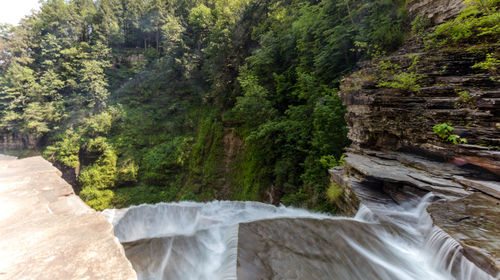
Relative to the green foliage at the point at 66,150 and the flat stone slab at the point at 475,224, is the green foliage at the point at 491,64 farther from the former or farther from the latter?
the green foliage at the point at 66,150

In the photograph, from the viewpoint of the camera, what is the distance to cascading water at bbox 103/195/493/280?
6.38 feet

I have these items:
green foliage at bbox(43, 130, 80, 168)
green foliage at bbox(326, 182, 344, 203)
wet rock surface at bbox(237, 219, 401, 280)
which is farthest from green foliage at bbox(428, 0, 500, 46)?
green foliage at bbox(43, 130, 80, 168)

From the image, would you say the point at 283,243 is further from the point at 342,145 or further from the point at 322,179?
the point at 342,145

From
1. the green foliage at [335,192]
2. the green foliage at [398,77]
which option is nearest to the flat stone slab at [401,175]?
the green foliage at [335,192]

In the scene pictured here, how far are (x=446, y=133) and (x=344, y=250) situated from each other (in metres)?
3.14

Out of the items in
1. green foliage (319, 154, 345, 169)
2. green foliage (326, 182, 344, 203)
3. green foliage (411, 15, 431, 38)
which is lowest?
green foliage (326, 182, 344, 203)

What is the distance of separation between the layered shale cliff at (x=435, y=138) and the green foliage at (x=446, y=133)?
32mm

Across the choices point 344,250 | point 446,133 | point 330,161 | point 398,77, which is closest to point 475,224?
point 344,250

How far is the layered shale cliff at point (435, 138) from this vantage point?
7.98ft

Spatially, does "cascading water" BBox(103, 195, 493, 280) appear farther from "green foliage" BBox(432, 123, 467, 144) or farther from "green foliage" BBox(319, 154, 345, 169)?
"green foliage" BBox(319, 154, 345, 169)

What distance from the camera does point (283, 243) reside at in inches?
89.2

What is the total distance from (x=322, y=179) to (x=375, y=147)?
6.14 ft

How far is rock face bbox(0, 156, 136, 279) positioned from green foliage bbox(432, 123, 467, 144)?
492cm

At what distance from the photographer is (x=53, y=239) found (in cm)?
112
